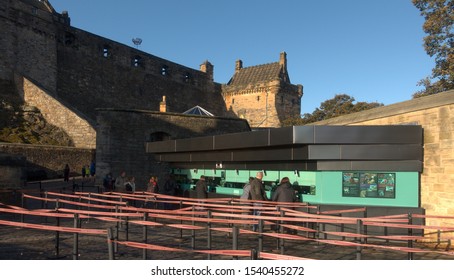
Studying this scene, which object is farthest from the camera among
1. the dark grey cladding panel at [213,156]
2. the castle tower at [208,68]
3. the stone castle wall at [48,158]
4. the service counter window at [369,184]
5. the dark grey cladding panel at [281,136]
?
the castle tower at [208,68]

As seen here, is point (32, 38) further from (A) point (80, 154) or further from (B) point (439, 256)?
(B) point (439, 256)

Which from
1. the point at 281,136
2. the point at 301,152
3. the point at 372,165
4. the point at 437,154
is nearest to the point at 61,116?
the point at 281,136

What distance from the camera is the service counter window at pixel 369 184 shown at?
27.9ft

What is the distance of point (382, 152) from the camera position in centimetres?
848

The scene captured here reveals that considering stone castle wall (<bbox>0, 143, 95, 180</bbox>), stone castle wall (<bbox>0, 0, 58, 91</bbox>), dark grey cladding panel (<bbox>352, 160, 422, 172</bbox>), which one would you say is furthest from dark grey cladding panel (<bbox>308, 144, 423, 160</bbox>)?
stone castle wall (<bbox>0, 0, 58, 91</bbox>)

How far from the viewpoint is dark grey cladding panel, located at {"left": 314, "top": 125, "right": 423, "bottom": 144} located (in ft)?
27.8

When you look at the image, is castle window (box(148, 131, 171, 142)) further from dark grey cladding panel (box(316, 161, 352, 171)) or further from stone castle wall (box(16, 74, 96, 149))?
dark grey cladding panel (box(316, 161, 352, 171))

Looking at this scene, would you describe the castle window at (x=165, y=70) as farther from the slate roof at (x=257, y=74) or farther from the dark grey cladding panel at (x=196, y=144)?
the dark grey cladding panel at (x=196, y=144)

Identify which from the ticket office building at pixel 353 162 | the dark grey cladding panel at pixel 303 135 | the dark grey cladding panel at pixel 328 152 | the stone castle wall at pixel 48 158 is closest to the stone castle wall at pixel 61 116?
the stone castle wall at pixel 48 158

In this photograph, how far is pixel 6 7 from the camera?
32.2 m

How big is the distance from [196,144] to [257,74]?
4643cm

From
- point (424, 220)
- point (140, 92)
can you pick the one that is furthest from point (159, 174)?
point (140, 92)

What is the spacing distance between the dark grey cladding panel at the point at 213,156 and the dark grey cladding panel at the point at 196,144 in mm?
383

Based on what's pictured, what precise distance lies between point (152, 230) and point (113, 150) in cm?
937
